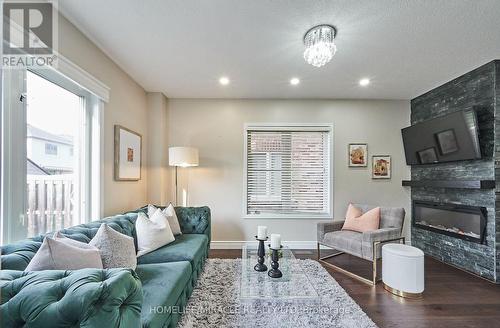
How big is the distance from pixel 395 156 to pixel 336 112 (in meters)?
1.23

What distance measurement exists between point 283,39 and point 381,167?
2.82m

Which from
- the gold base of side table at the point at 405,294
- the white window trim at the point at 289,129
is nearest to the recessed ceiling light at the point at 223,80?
the white window trim at the point at 289,129

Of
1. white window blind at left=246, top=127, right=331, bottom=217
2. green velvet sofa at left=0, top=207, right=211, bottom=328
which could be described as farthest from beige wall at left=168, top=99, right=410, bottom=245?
green velvet sofa at left=0, top=207, right=211, bottom=328

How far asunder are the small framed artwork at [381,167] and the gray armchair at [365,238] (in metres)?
0.75

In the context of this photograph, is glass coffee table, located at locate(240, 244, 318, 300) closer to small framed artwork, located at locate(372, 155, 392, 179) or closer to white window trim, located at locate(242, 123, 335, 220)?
white window trim, located at locate(242, 123, 335, 220)

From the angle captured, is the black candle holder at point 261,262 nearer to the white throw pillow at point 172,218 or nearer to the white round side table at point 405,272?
the white throw pillow at point 172,218

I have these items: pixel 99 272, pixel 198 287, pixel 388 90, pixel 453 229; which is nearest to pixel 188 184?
pixel 198 287

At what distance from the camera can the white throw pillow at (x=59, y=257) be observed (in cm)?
137

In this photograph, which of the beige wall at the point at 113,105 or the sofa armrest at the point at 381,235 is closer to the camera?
the beige wall at the point at 113,105

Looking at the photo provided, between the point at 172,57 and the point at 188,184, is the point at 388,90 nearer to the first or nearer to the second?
the point at 172,57

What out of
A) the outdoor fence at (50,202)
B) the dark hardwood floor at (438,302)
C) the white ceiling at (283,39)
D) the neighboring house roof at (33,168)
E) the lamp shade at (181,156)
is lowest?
the dark hardwood floor at (438,302)

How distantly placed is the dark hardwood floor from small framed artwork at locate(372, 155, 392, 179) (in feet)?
4.92

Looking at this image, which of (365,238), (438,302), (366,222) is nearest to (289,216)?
(366,222)

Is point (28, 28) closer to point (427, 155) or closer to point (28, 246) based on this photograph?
point (28, 246)
